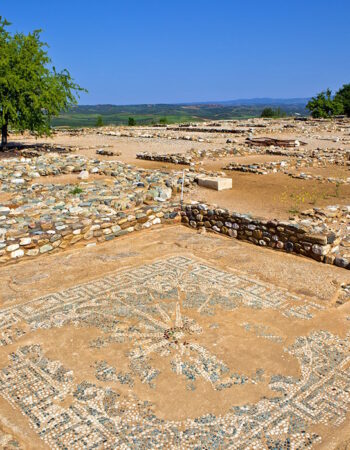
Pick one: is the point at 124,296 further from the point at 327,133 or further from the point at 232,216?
the point at 327,133

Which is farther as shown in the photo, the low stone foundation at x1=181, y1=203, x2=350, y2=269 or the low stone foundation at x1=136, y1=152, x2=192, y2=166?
the low stone foundation at x1=136, y1=152, x2=192, y2=166

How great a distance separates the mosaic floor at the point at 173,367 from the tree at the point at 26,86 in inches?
580

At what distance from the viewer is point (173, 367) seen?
3.91 m

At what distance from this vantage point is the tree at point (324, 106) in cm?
4478

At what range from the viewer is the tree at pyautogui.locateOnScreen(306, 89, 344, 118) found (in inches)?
1763

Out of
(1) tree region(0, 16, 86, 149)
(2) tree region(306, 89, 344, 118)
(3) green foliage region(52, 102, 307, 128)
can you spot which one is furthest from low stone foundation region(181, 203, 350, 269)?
(2) tree region(306, 89, 344, 118)

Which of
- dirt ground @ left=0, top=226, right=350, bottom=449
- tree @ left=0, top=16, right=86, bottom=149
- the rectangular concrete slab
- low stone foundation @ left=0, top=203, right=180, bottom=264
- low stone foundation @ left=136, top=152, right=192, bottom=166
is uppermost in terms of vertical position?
tree @ left=0, top=16, right=86, bottom=149

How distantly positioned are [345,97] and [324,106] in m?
4.50

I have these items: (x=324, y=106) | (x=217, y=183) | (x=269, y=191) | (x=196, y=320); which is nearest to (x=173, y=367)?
(x=196, y=320)

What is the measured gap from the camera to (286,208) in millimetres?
9773

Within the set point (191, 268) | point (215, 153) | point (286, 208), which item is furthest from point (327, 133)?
point (191, 268)

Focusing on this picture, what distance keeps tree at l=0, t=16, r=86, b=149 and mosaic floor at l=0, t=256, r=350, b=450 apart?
48.3ft

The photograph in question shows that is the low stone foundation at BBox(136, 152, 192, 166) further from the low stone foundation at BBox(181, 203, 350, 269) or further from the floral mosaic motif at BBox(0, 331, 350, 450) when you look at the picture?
the floral mosaic motif at BBox(0, 331, 350, 450)

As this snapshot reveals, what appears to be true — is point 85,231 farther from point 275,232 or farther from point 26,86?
point 26,86
